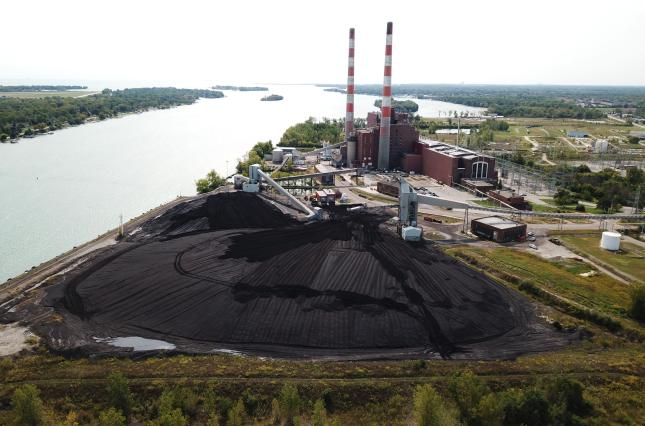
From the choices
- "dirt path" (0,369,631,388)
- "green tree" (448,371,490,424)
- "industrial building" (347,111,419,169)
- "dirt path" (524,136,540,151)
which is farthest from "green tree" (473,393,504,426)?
"dirt path" (524,136,540,151)

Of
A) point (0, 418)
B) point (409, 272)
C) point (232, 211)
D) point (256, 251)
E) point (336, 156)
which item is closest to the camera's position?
point (0, 418)

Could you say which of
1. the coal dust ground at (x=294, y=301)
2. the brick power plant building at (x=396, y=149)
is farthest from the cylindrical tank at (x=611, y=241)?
the brick power plant building at (x=396, y=149)

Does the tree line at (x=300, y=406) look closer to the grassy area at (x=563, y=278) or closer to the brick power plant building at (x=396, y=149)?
the grassy area at (x=563, y=278)

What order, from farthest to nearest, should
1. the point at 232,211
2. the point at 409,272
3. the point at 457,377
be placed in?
the point at 232,211 → the point at 409,272 → the point at 457,377

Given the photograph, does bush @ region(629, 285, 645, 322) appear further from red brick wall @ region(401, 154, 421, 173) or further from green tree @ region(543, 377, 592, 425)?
red brick wall @ region(401, 154, 421, 173)

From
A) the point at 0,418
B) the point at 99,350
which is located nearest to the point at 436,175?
the point at 99,350

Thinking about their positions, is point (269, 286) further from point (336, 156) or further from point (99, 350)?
point (336, 156)

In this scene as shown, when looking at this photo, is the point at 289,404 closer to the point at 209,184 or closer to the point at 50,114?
the point at 209,184
